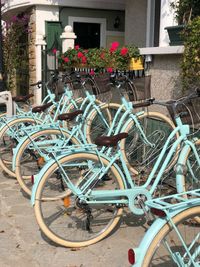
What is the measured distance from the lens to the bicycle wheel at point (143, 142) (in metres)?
4.43

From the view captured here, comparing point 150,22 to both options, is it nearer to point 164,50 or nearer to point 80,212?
point 164,50

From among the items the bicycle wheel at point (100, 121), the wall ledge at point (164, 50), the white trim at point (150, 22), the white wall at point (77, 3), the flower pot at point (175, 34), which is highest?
the white wall at point (77, 3)

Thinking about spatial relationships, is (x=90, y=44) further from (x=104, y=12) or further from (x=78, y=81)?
(x=78, y=81)

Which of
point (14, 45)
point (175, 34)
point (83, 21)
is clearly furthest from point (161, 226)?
point (14, 45)

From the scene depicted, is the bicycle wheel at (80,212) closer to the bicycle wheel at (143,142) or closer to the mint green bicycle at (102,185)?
the mint green bicycle at (102,185)

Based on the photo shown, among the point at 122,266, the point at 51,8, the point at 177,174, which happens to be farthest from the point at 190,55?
the point at 51,8

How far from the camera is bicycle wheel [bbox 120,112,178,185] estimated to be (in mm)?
4426

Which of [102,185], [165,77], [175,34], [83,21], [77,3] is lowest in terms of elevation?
[102,185]

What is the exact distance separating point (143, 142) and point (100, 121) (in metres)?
0.94

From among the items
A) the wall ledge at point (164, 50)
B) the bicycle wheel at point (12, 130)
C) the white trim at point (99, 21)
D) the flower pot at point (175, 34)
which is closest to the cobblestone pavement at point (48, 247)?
the bicycle wheel at point (12, 130)

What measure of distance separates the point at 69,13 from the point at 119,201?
9.31 meters

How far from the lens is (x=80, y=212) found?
12.6ft

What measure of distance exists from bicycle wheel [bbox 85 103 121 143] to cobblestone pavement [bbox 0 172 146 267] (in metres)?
1.39

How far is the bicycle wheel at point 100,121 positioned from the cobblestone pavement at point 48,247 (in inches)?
54.6
